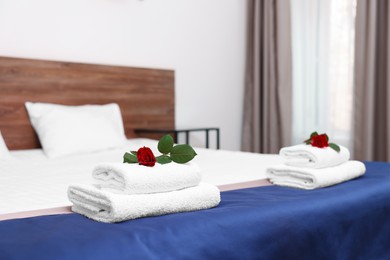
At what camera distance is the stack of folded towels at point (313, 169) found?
5.48 feet

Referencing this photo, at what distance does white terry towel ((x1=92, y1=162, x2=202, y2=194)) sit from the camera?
46.7 inches

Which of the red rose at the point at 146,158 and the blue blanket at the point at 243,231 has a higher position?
the red rose at the point at 146,158

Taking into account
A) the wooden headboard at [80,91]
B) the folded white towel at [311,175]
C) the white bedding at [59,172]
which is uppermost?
the wooden headboard at [80,91]

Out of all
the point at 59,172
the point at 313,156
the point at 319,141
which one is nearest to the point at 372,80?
the point at 319,141

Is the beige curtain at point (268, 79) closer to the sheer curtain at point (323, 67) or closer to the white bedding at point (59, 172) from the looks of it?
the sheer curtain at point (323, 67)

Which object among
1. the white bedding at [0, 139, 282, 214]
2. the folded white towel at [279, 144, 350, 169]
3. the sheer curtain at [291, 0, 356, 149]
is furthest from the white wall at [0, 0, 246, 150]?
the folded white towel at [279, 144, 350, 169]

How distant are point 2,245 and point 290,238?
2.37 ft

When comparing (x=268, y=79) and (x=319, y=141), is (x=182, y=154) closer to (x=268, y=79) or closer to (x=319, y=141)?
(x=319, y=141)

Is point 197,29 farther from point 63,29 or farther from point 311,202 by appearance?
point 311,202

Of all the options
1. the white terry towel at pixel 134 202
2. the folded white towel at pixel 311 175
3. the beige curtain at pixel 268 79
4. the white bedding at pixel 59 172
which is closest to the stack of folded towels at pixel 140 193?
the white terry towel at pixel 134 202

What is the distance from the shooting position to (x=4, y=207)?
1373 mm

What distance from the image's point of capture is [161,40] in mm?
3840

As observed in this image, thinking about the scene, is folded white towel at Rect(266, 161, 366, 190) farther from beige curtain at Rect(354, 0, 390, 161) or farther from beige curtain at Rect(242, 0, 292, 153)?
beige curtain at Rect(242, 0, 292, 153)

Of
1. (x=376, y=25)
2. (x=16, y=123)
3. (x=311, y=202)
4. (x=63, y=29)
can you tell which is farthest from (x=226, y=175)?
(x=376, y=25)
